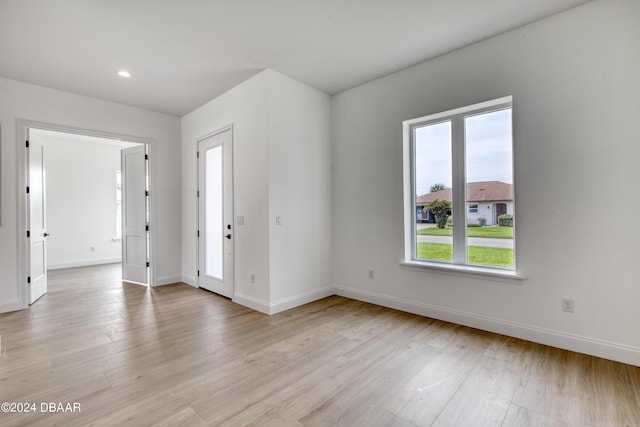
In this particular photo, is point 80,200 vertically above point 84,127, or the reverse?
point 84,127

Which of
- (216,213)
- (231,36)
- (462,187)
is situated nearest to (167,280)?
(216,213)

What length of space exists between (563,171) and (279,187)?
2867 millimetres

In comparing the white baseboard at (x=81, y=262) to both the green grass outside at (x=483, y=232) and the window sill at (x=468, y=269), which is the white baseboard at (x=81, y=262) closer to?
the window sill at (x=468, y=269)

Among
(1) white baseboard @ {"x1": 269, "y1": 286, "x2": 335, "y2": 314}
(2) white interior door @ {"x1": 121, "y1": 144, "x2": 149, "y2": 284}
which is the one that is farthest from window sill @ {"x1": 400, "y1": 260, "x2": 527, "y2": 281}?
(2) white interior door @ {"x1": 121, "y1": 144, "x2": 149, "y2": 284}

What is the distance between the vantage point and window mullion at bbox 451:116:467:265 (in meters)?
3.27

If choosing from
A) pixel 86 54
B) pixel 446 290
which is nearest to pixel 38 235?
pixel 86 54

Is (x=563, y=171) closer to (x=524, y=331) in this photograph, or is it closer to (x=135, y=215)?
(x=524, y=331)

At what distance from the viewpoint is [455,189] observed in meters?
3.31

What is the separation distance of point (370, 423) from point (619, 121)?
2956mm

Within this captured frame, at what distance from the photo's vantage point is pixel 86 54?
3.11 metres

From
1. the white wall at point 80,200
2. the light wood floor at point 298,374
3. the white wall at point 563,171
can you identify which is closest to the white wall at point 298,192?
the light wood floor at point 298,374

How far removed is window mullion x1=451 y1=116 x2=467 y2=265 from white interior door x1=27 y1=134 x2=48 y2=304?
5.45m

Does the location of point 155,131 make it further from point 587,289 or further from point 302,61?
point 587,289

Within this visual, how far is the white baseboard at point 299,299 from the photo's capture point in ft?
A: 11.6
